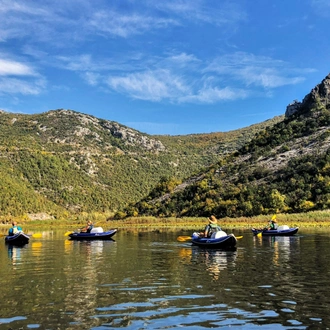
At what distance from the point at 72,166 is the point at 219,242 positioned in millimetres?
131284

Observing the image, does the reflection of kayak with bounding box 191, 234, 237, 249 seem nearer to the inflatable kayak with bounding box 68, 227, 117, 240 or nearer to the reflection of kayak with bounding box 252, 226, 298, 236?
the reflection of kayak with bounding box 252, 226, 298, 236

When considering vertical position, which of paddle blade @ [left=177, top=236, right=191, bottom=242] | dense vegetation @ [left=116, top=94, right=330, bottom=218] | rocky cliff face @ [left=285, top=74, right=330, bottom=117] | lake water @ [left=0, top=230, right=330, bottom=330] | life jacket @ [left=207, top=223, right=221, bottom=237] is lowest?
lake water @ [left=0, top=230, right=330, bottom=330]

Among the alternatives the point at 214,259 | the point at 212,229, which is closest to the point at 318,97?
the point at 212,229

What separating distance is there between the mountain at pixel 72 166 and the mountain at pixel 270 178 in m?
15.4

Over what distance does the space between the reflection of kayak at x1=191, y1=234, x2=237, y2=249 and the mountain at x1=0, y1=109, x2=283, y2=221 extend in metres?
78.6

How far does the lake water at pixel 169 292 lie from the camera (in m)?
12.0

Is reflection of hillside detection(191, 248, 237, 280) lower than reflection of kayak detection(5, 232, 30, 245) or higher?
lower

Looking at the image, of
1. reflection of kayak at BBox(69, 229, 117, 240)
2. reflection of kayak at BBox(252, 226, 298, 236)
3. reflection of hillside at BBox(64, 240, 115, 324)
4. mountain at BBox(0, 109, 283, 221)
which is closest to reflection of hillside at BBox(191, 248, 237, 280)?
reflection of hillside at BBox(64, 240, 115, 324)

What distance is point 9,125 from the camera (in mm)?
176000

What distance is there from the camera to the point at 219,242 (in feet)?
102

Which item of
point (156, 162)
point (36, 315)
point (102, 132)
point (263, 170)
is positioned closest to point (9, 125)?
point (102, 132)

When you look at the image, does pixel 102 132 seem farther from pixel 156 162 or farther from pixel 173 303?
pixel 173 303

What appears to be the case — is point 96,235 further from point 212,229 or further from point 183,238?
point 212,229

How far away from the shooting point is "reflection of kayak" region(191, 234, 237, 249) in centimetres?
3012
